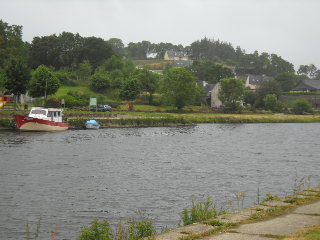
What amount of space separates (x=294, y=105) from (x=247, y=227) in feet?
401

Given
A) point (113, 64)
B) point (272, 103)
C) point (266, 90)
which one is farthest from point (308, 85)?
point (113, 64)

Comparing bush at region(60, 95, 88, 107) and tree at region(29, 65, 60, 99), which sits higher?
tree at region(29, 65, 60, 99)

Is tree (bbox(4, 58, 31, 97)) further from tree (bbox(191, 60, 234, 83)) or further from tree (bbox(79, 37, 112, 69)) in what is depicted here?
tree (bbox(191, 60, 234, 83))

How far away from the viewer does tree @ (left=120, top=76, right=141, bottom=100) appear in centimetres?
10798

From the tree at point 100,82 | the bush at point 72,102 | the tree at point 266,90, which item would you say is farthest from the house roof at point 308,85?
the bush at point 72,102

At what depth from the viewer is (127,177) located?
103 feet

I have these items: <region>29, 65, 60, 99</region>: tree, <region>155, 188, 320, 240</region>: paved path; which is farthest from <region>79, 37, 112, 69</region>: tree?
<region>155, 188, 320, 240</region>: paved path

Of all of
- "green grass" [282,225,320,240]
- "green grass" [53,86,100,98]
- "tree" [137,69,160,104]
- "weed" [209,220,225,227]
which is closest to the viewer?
"green grass" [282,225,320,240]

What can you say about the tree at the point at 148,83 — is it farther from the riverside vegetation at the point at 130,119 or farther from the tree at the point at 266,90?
the tree at the point at 266,90

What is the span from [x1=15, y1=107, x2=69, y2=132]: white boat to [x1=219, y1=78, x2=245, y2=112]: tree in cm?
5994

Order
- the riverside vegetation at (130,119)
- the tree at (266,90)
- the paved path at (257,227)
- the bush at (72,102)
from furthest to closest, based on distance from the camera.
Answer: the tree at (266,90) → the bush at (72,102) → the riverside vegetation at (130,119) → the paved path at (257,227)

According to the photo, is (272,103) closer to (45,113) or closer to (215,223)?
(45,113)

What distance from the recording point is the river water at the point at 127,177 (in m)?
21.1

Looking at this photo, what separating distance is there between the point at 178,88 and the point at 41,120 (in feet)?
154
